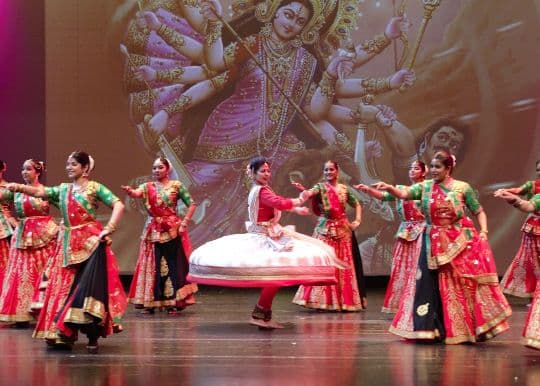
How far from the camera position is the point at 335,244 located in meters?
8.27

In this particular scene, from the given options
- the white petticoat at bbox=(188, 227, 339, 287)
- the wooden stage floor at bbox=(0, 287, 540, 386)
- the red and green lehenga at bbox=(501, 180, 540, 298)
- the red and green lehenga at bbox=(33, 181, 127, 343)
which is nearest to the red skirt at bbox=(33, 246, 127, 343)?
the red and green lehenga at bbox=(33, 181, 127, 343)

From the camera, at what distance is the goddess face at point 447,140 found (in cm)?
952

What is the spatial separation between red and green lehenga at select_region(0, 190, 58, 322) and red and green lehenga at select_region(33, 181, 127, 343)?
1343mm

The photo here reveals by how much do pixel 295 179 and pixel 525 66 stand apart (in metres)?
2.51

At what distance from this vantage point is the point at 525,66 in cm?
950

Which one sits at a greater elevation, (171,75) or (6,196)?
(171,75)

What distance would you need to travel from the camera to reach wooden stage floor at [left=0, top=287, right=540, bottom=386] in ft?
15.4

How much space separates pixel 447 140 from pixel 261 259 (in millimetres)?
3763

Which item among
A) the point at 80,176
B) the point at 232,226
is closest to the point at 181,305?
the point at 232,226

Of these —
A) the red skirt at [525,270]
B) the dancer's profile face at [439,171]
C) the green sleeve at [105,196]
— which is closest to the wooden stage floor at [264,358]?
the green sleeve at [105,196]

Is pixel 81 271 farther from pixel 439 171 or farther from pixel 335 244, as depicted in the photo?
pixel 335 244

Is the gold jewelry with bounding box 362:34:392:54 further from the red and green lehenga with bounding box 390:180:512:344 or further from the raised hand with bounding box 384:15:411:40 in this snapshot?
the red and green lehenga with bounding box 390:180:512:344

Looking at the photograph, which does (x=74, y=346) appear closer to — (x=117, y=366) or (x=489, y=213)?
(x=117, y=366)

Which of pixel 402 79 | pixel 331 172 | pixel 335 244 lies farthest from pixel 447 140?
pixel 335 244
